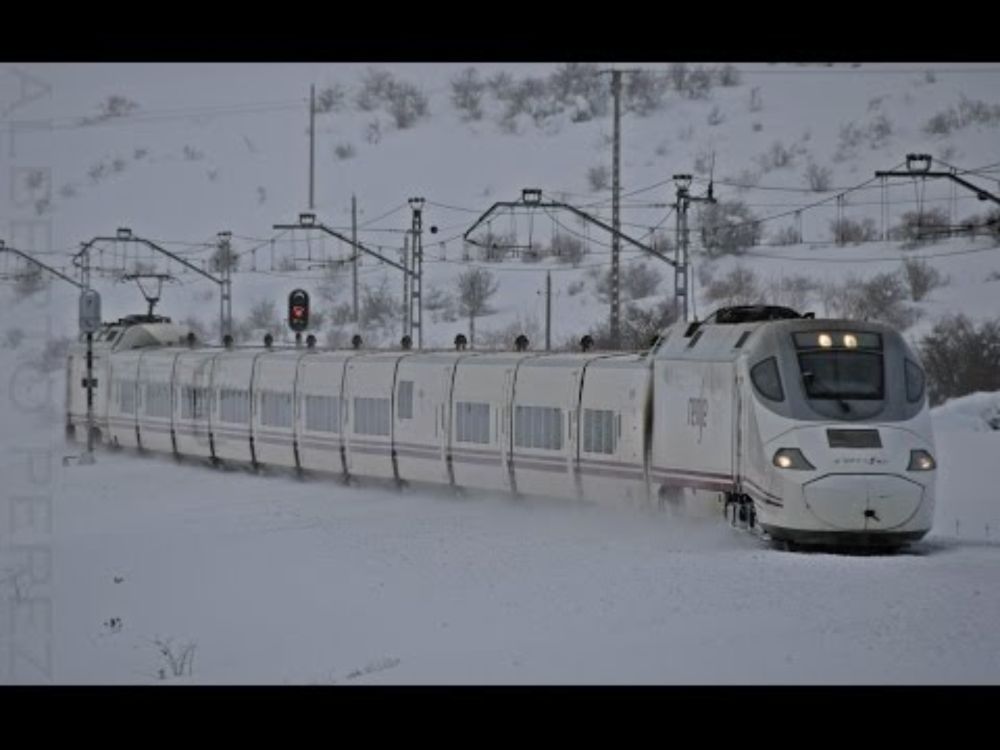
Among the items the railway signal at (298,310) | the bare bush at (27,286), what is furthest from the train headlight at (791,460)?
the bare bush at (27,286)

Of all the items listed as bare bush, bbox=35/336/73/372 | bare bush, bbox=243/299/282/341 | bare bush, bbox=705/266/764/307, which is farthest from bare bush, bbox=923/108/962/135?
bare bush, bbox=35/336/73/372

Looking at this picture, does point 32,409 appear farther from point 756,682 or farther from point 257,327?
point 756,682

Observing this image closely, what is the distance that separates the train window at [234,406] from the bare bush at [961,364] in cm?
2038

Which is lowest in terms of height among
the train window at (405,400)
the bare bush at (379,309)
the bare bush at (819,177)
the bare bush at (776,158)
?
the train window at (405,400)

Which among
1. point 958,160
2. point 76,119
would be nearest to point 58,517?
A: point 958,160

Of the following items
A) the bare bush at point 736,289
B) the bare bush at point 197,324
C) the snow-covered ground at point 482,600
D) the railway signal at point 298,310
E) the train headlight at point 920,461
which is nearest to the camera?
the snow-covered ground at point 482,600

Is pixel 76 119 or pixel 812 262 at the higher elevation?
pixel 76 119

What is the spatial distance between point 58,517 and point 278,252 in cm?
7071

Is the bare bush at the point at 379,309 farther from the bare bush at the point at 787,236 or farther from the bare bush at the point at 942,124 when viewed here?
the bare bush at the point at 942,124

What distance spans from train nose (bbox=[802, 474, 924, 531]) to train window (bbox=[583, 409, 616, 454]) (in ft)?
22.4

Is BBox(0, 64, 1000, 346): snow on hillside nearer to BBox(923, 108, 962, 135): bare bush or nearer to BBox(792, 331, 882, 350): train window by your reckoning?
BBox(923, 108, 962, 135): bare bush

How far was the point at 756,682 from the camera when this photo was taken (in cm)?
1576

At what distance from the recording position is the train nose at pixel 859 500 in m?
22.4

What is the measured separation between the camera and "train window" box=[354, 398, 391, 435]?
3691cm
